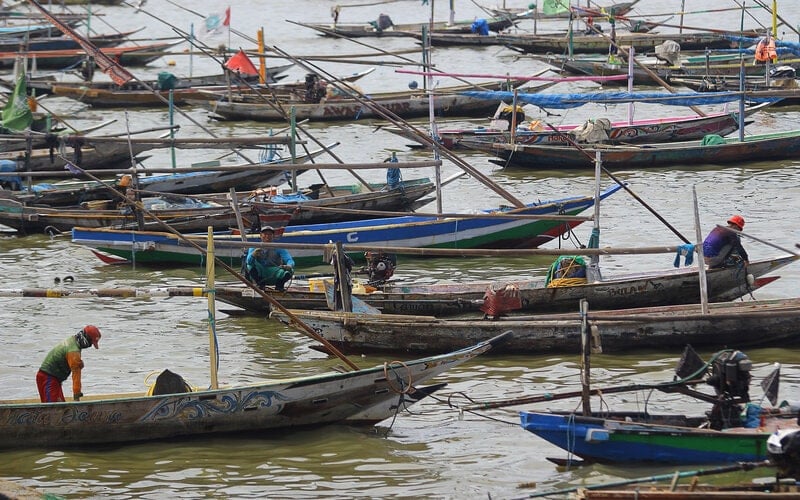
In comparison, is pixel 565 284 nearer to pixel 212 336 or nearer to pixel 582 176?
pixel 212 336

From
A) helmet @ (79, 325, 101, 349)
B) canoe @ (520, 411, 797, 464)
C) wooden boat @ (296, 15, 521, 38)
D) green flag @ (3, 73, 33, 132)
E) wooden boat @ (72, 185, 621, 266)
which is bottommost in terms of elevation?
canoe @ (520, 411, 797, 464)

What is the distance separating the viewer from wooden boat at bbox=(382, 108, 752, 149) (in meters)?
23.2

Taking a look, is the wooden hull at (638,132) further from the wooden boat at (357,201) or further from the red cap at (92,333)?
the red cap at (92,333)

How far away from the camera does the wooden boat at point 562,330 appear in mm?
12070

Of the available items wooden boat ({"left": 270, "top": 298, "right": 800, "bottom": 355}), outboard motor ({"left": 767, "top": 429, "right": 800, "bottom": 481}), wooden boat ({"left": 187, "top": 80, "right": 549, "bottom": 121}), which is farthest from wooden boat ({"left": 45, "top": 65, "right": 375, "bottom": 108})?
outboard motor ({"left": 767, "top": 429, "right": 800, "bottom": 481})

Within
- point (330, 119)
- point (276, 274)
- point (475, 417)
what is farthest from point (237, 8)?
point (475, 417)

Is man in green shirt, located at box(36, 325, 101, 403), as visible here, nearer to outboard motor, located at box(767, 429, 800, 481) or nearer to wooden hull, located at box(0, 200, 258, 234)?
outboard motor, located at box(767, 429, 800, 481)

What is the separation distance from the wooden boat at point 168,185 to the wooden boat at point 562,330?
24.7ft

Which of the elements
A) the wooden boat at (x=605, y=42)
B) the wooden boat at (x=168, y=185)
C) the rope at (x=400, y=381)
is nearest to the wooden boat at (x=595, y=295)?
the rope at (x=400, y=381)

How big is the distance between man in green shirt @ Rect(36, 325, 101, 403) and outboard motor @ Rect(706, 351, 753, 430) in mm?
4935

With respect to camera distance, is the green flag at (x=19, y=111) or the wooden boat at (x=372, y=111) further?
the wooden boat at (x=372, y=111)

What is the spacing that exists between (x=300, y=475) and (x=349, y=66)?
95.6ft

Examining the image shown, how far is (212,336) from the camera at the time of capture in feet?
32.7

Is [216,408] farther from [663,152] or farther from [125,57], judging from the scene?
[125,57]
